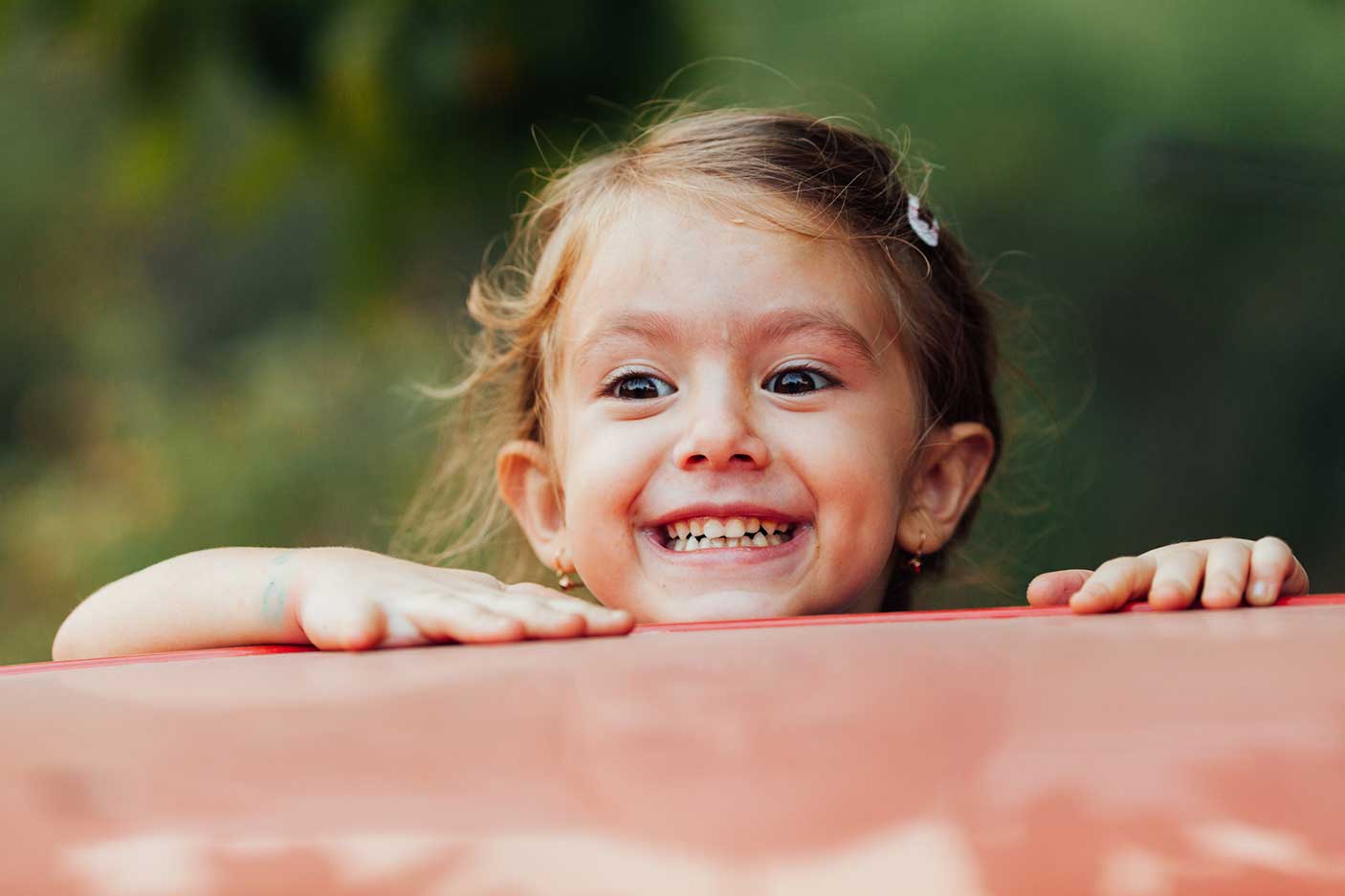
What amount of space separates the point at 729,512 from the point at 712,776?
86 cm

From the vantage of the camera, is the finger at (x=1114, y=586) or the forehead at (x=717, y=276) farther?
the forehead at (x=717, y=276)

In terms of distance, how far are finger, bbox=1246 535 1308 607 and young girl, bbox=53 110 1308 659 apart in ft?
0.13

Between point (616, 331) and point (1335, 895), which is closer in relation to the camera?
point (1335, 895)

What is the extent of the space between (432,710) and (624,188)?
1125mm

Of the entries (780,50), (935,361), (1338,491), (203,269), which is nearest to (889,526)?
(935,361)

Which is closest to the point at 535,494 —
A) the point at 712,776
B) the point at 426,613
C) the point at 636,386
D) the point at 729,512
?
the point at 636,386

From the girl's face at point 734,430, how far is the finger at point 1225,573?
48 cm

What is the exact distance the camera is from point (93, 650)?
59.4 inches

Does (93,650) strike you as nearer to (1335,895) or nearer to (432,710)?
(432,710)

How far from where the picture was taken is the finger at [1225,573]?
3.62 feet

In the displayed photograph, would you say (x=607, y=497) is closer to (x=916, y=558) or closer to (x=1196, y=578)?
(x=916, y=558)

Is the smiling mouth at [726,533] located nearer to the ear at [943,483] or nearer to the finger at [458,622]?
the ear at [943,483]

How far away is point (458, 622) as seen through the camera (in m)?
1.03

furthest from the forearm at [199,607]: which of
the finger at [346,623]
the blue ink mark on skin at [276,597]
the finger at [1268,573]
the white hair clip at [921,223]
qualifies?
the white hair clip at [921,223]
